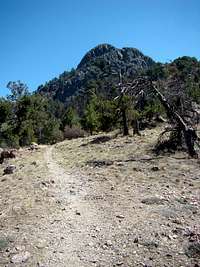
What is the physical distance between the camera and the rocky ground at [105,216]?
1020 cm

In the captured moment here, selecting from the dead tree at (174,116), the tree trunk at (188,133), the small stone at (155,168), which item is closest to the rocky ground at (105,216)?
the small stone at (155,168)

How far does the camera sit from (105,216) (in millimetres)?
13430

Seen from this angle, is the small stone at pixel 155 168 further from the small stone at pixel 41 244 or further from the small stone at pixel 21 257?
the small stone at pixel 21 257

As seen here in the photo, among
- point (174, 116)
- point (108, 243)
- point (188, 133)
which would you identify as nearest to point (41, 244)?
point (108, 243)

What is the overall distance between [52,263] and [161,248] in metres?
2.90

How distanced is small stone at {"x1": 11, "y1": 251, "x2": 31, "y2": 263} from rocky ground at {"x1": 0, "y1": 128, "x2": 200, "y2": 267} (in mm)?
26

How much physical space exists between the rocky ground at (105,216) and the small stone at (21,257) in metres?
0.03

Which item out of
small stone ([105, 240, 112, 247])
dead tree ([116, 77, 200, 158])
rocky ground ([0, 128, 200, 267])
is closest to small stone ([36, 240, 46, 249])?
rocky ground ([0, 128, 200, 267])

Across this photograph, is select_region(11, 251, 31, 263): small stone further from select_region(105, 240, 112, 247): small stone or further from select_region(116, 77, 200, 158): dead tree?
select_region(116, 77, 200, 158): dead tree

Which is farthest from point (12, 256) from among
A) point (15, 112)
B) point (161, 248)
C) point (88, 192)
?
point (15, 112)

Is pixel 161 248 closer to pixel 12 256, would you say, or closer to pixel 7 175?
pixel 12 256

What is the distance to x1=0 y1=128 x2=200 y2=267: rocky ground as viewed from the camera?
10.2 metres

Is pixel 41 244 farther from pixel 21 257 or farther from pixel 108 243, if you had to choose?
pixel 108 243

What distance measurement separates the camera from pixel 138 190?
1689 cm
